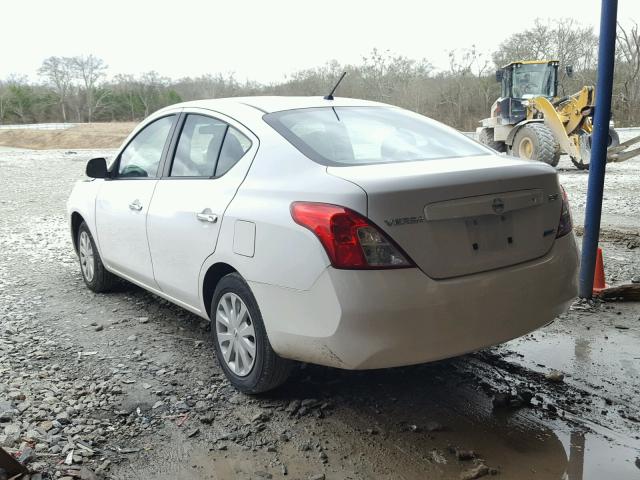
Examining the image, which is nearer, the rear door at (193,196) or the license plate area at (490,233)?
the license plate area at (490,233)

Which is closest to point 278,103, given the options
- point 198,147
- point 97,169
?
point 198,147

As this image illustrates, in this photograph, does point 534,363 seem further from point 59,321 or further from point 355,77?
point 355,77

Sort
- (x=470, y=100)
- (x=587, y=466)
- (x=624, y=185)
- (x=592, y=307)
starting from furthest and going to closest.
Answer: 1. (x=470, y=100)
2. (x=624, y=185)
3. (x=592, y=307)
4. (x=587, y=466)

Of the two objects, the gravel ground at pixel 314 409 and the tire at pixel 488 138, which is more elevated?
the tire at pixel 488 138

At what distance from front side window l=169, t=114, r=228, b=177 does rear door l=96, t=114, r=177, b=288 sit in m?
0.22

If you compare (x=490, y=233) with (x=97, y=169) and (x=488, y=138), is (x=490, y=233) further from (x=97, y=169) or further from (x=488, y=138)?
(x=488, y=138)

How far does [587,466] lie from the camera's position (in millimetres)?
2689

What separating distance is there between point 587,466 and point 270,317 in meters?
1.61

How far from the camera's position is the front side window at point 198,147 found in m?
3.75

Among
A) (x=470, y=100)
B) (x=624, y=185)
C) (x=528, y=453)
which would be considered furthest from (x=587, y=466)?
(x=470, y=100)

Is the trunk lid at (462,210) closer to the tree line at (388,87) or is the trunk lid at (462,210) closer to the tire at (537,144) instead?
the tire at (537,144)

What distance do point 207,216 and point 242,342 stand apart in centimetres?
75

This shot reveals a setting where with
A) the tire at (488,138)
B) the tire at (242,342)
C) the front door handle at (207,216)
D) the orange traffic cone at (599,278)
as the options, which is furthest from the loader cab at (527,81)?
the tire at (242,342)

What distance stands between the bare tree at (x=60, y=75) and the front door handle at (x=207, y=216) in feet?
217
